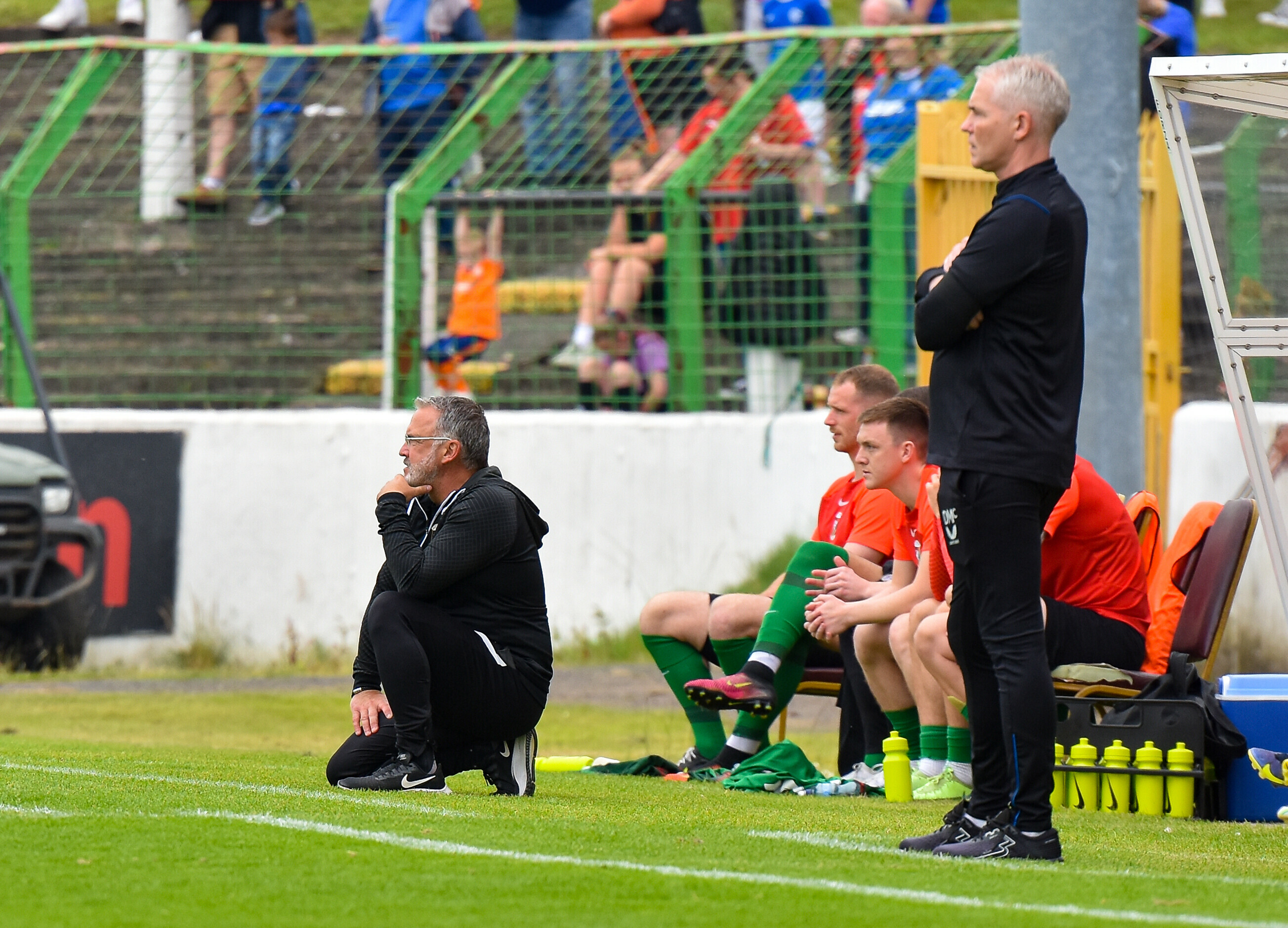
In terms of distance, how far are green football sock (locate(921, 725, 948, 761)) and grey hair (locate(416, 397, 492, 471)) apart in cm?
195

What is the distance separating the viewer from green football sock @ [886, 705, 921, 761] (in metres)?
7.71

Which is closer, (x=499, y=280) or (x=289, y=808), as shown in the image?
(x=289, y=808)

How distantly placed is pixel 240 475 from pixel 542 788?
20.6 feet

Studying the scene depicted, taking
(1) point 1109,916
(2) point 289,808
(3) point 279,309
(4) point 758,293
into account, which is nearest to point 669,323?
(4) point 758,293

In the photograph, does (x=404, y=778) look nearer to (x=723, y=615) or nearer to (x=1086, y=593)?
(x=723, y=615)

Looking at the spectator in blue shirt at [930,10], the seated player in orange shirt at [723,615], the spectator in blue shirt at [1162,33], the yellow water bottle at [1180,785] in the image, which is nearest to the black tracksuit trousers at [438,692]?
the seated player in orange shirt at [723,615]

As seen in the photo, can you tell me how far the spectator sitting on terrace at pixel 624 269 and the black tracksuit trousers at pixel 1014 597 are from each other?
290 inches

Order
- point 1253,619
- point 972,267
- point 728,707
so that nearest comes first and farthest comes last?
point 972,267 < point 728,707 < point 1253,619

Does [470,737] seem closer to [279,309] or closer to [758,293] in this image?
[758,293]

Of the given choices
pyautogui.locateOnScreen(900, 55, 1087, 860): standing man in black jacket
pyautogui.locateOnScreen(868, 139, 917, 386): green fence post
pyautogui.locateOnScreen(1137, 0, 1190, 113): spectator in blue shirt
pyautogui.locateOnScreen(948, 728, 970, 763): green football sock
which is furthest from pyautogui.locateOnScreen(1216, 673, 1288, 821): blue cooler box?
pyautogui.locateOnScreen(1137, 0, 1190, 113): spectator in blue shirt

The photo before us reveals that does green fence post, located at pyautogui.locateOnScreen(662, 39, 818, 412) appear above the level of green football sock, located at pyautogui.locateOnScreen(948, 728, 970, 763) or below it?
above

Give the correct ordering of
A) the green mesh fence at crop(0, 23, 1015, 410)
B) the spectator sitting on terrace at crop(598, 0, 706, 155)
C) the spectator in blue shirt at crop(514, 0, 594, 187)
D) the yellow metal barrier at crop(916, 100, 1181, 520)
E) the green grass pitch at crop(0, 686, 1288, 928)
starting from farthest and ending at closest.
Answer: the spectator sitting on terrace at crop(598, 0, 706, 155), the spectator in blue shirt at crop(514, 0, 594, 187), the green mesh fence at crop(0, 23, 1015, 410), the yellow metal barrier at crop(916, 100, 1181, 520), the green grass pitch at crop(0, 686, 1288, 928)

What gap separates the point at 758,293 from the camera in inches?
492

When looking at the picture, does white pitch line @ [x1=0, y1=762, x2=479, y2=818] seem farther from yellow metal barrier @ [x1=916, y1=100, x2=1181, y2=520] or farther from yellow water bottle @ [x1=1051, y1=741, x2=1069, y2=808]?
yellow metal barrier @ [x1=916, y1=100, x2=1181, y2=520]
